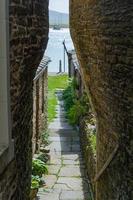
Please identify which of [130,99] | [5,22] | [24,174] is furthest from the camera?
[24,174]

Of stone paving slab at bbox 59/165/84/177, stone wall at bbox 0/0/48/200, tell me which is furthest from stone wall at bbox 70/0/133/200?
stone paving slab at bbox 59/165/84/177

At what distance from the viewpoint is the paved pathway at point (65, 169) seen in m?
13.1

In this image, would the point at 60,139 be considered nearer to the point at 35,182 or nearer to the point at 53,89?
the point at 35,182

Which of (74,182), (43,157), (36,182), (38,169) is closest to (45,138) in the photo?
(43,157)

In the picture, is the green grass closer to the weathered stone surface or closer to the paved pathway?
the paved pathway

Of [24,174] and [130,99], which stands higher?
[130,99]

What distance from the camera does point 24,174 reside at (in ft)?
26.0

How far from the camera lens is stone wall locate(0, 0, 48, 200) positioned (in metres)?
6.50

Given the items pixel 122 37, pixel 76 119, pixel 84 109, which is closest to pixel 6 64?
pixel 122 37

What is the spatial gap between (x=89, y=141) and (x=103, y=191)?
4030mm

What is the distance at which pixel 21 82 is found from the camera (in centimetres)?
723

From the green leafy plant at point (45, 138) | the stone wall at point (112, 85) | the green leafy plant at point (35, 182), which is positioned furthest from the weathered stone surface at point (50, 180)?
the green leafy plant at point (45, 138)

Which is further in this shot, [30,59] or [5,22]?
[30,59]

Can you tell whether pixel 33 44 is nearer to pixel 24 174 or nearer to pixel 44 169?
pixel 24 174
